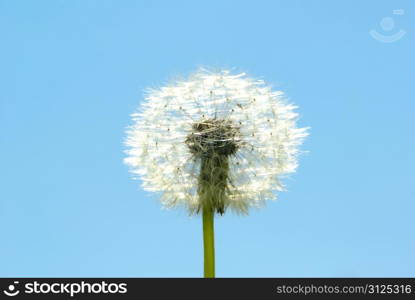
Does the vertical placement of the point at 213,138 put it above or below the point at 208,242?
above

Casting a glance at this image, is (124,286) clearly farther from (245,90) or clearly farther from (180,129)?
(245,90)

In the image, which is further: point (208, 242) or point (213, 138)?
point (213, 138)

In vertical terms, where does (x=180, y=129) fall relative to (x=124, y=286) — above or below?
above

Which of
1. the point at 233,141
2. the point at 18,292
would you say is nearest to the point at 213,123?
the point at 233,141

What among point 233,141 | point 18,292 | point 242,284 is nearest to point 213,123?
point 233,141

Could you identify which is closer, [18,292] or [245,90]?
[18,292]

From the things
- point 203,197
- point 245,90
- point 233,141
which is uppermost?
point 245,90
